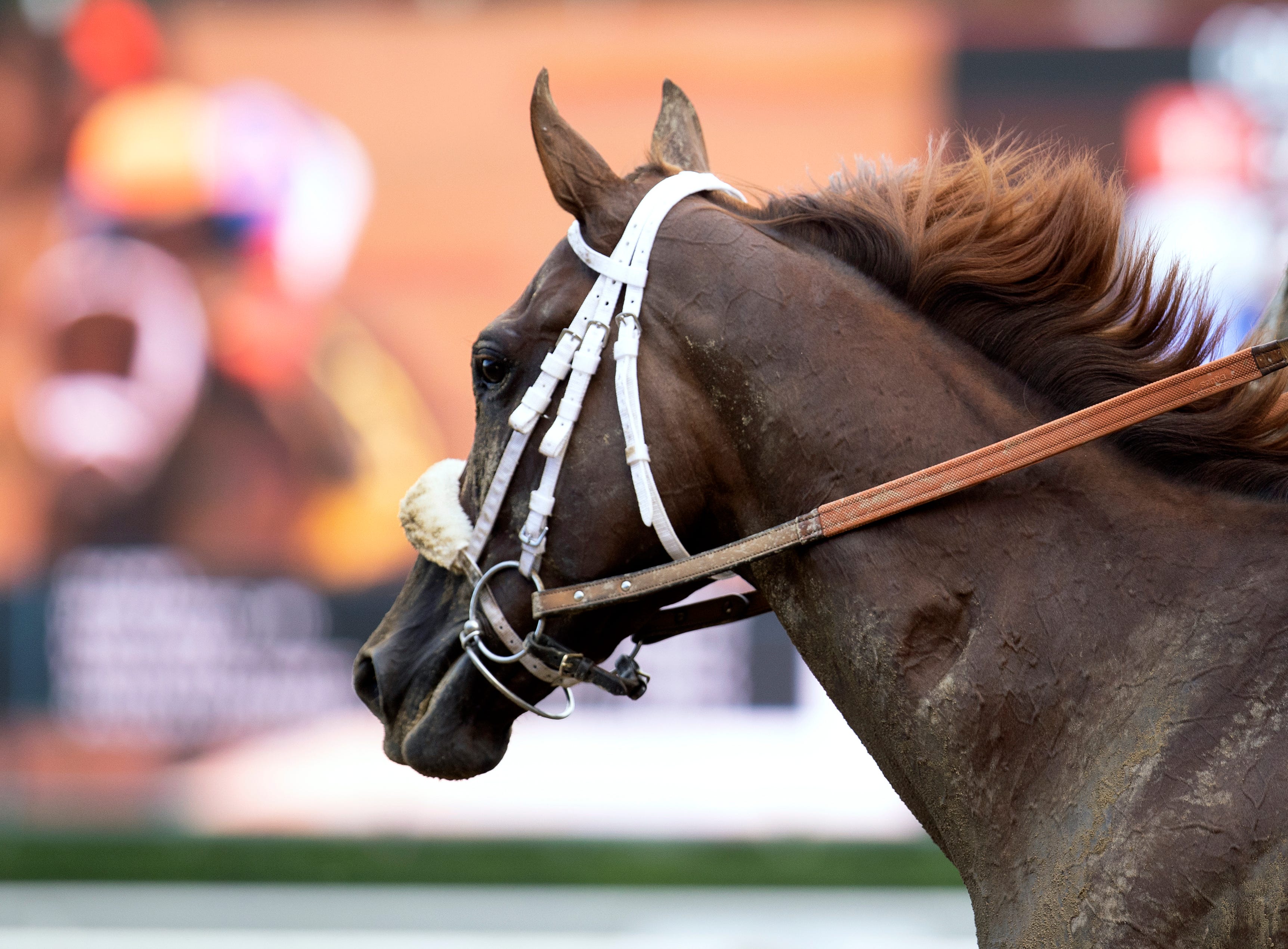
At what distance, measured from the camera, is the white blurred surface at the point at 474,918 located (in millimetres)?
6227

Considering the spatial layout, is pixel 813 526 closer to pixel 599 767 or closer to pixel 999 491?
pixel 999 491

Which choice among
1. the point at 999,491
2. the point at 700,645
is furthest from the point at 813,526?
the point at 700,645

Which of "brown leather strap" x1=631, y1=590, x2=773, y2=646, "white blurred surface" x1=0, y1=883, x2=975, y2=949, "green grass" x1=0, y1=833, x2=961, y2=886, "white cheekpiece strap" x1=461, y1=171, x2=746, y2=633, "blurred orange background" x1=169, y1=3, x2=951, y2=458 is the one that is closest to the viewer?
"white cheekpiece strap" x1=461, y1=171, x2=746, y2=633

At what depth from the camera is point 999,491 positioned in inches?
73.7

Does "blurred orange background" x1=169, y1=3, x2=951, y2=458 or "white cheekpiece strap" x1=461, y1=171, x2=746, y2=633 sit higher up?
"white cheekpiece strap" x1=461, y1=171, x2=746, y2=633

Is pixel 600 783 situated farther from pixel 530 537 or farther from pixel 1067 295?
pixel 1067 295

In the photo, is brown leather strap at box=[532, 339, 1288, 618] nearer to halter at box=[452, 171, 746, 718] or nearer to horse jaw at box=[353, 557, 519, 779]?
halter at box=[452, 171, 746, 718]

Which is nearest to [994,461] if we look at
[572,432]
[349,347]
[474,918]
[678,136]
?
[572,432]

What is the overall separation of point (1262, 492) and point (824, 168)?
599 centimetres

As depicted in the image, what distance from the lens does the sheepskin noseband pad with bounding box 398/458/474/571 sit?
214 cm

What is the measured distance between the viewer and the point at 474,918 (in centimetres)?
671

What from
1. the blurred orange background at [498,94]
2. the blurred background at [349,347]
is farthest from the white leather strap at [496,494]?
the blurred orange background at [498,94]

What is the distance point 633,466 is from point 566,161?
21.6 inches

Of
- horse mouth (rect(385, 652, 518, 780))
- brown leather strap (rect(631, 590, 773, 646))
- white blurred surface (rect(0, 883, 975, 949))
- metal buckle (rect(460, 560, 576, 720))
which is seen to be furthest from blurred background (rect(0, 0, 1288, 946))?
metal buckle (rect(460, 560, 576, 720))
